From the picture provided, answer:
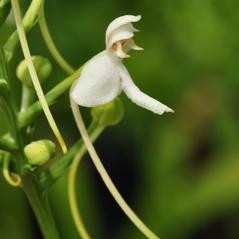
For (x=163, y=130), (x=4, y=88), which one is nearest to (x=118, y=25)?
(x=4, y=88)

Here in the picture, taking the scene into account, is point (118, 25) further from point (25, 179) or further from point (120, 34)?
point (25, 179)

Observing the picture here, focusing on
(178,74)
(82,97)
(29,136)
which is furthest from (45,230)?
(178,74)

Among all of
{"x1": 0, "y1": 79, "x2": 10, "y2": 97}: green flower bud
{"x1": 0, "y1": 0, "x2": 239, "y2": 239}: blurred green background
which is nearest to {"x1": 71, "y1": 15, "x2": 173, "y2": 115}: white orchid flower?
{"x1": 0, "y1": 79, "x2": 10, "y2": 97}: green flower bud

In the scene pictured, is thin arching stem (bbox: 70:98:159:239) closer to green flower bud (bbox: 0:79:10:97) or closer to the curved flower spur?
the curved flower spur

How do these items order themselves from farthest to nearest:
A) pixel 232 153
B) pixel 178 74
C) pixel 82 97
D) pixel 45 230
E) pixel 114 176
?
pixel 114 176 < pixel 178 74 < pixel 232 153 < pixel 45 230 < pixel 82 97

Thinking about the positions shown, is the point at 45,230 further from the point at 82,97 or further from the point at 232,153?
the point at 232,153
